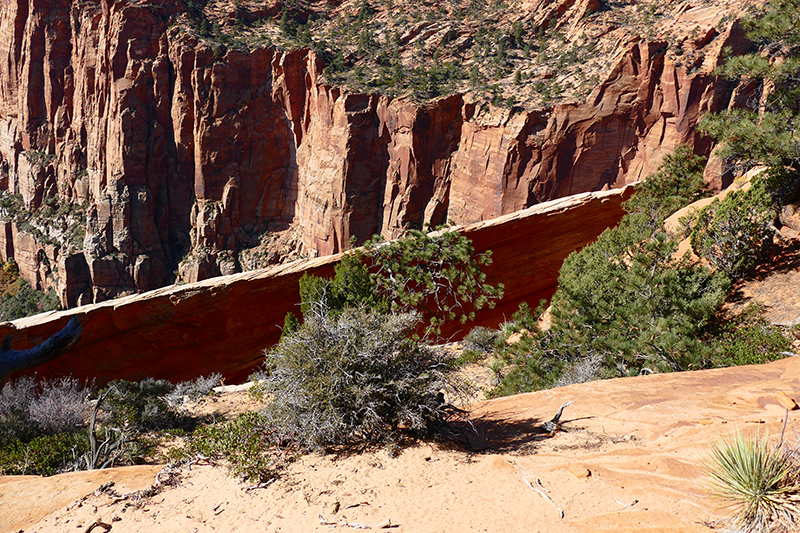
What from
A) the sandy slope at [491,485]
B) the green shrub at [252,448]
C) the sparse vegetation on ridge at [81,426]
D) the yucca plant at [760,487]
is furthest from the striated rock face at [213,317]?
the yucca plant at [760,487]

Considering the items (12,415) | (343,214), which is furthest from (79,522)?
(343,214)

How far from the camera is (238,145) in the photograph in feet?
140

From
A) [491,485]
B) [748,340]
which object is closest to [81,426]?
[491,485]

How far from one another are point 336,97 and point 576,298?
30061 millimetres

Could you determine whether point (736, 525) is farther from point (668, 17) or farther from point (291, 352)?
point (668, 17)

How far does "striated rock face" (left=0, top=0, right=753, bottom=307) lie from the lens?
30016 mm

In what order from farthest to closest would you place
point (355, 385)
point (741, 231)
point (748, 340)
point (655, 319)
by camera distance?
point (741, 231)
point (655, 319)
point (748, 340)
point (355, 385)

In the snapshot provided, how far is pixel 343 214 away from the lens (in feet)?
121

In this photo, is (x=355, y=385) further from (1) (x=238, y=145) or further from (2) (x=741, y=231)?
(1) (x=238, y=145)

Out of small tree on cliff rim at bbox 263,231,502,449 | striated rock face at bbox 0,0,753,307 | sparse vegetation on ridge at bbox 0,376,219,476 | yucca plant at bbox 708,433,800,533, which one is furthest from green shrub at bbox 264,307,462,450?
striated rock face at bbox 0,0,753,307

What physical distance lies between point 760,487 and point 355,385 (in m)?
3.40

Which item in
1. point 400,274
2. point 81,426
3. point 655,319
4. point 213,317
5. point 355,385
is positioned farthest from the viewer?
point 213,317

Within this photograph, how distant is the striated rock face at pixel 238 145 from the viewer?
30016 millimetres

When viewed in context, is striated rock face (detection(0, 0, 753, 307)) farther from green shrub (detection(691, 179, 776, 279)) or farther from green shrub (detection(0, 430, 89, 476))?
green shrub (detection(0, 430, 89, 476))
